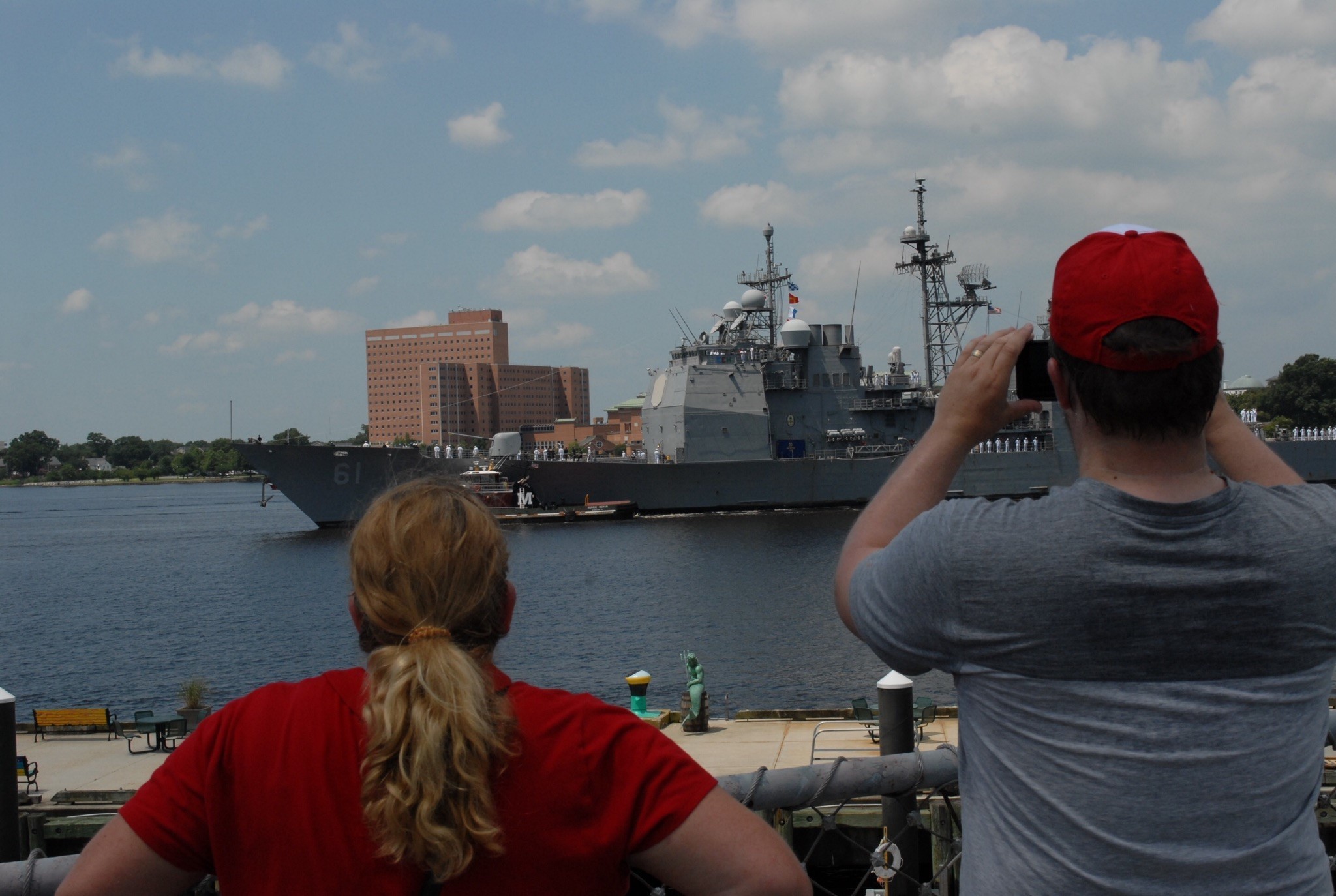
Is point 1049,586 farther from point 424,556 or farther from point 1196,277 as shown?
point 424,556

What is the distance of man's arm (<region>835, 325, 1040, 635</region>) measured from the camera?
1.62 m

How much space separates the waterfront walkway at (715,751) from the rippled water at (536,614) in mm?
5416

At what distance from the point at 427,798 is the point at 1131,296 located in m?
1.15

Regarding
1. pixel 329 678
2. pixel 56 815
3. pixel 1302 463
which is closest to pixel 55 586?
pixel 56 815

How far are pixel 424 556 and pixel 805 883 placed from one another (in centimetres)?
70

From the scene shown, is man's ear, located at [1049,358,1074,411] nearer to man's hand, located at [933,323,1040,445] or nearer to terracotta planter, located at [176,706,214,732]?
man's hand, located at [933,323,1040,445]

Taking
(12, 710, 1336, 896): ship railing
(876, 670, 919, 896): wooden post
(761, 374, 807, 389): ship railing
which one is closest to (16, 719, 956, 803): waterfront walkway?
(876, 670, 919, 896): wooden post

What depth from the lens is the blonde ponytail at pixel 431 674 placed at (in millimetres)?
1438

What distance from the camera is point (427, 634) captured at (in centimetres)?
154

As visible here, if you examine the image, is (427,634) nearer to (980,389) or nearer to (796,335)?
(980,389)

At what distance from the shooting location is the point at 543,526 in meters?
49.0

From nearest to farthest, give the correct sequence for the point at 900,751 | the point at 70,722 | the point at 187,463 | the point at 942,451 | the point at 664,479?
the point at 942,451, the point at 900,751, the point at 70,722, the point at 664,479, the point at 187,463

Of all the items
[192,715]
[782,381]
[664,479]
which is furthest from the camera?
[782,381]

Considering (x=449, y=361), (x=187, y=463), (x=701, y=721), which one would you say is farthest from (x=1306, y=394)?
(x=187, y=463)
